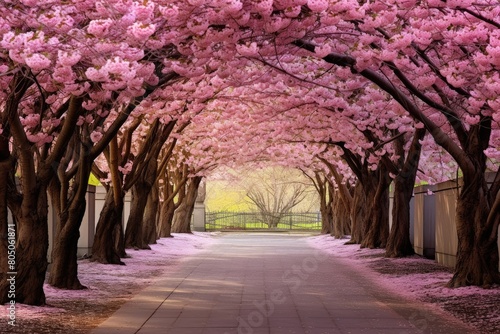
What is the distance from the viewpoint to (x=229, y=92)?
84.9ft

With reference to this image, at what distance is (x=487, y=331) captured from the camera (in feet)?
37.8

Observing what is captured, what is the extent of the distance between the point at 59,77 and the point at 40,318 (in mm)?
4003

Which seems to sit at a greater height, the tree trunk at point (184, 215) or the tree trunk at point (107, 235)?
Answer: the tree trunk at point (184, 215)

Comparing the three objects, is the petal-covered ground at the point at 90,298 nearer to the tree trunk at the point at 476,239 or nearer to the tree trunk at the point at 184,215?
the tree trunk at the point at 476,239

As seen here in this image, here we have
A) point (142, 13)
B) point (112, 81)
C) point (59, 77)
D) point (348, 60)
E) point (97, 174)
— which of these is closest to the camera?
point (142, 13)

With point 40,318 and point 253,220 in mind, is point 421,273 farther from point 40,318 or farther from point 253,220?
point 253,220

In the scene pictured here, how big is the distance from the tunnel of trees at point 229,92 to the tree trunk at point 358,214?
485 centimetres

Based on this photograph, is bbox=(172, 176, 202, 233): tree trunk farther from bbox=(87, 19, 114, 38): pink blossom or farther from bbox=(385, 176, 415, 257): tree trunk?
bbox=(87, 19, 114, 38): pink blossom

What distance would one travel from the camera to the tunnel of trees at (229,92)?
35.0 ft

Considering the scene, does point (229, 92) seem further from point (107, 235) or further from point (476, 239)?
point (476, 239)

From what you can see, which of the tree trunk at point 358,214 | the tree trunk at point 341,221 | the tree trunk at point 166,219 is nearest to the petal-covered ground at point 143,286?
the tree trunk at point 358,214

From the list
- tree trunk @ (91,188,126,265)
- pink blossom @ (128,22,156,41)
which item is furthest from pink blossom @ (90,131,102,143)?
pink blossom @ (128,22,156,41)

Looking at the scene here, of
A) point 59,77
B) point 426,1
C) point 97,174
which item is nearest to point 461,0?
point 426,1

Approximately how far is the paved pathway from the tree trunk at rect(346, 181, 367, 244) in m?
14.7
